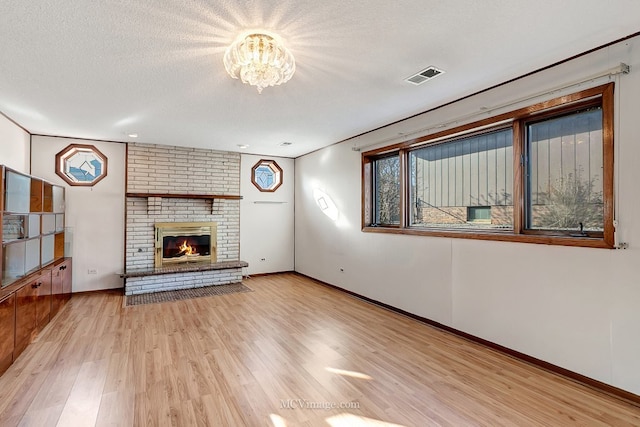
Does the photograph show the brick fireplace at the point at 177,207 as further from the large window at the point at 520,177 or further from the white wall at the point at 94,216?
the large window at the point at 520,177

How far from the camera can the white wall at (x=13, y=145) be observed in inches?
157

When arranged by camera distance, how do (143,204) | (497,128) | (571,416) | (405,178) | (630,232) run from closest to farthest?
1. (571,416)
2. (630,232)
3. (497,128)
4. (405,178)
5. (143,204)

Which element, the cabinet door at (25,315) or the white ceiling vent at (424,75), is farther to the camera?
the cabinet door at (25,315)

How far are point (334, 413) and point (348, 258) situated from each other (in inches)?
129

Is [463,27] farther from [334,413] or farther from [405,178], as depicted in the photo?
[334,413]

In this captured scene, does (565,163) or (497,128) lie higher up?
(497,128)

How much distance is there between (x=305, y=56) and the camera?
2.57 m

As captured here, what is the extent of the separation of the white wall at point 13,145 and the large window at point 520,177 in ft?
16.2

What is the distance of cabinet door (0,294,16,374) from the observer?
8.71 ft

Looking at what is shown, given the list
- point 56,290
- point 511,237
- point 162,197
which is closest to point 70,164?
point 162,197

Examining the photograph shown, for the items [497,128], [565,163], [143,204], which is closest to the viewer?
[565,163]

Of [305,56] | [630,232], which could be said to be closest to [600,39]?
[630,232]

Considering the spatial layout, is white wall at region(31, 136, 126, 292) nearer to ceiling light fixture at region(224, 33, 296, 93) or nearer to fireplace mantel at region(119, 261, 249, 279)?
fireplace mantel at region(119, 261, 249, 279)

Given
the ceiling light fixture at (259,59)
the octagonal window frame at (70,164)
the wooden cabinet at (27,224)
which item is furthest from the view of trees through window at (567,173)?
the octagonal window frame at (70,164)
